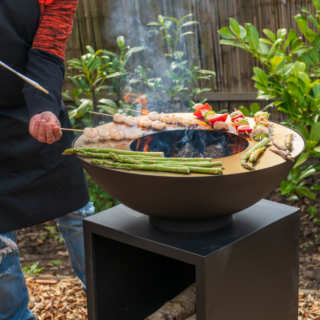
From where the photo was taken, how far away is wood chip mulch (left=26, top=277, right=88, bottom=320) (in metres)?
2.31

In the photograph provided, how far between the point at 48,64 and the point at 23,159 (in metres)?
0.45

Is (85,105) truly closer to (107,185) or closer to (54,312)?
(54,312)

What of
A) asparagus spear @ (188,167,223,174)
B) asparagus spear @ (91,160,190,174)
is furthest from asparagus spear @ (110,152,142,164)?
asparagus spear @ (188,167,223,174)

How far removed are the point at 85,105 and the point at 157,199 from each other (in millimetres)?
1707

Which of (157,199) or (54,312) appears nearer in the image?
(157,199)

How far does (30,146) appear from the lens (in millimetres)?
1860

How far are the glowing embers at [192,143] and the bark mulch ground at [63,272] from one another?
1.13m

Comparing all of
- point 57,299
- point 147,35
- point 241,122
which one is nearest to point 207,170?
point 241,122

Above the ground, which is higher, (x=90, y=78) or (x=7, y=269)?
(x=90, y=78)

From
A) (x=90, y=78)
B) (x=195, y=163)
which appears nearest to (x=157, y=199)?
(x=195, y=163)

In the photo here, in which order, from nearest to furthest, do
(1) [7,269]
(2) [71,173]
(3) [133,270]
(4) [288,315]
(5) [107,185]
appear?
(5) [107,185] → (4) [288,315] → (3) [133,270] → (1) [7,269] → (2) [71,173]

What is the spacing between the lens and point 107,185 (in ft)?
4.26

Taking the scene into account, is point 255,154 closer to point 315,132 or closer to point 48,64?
point 48,64

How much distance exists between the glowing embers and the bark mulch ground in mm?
1125
